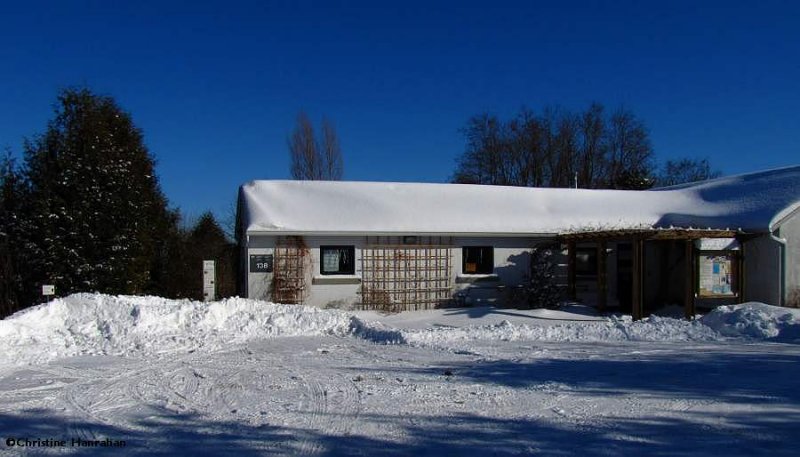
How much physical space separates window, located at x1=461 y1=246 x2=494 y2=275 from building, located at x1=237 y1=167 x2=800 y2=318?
37 millimetres

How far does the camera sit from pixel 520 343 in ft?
41.9

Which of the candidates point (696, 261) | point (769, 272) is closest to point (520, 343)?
point (696, 261)

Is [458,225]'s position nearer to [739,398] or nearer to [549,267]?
[549,267]

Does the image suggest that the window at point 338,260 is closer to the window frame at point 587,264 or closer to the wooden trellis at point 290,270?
the wooden trellis at point 290,270

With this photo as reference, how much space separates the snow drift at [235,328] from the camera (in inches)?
465

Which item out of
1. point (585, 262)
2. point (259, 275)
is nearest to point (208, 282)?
point (259, 275)

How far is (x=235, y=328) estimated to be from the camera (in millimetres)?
13602

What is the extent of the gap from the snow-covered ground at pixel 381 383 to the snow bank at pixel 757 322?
0.18ft

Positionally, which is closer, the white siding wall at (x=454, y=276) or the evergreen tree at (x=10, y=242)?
the evergreen tree at (x=10, y=242)

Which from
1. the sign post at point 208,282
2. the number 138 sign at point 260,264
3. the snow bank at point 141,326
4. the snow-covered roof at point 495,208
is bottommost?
the snow bank at point 141,326

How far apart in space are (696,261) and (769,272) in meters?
2.23

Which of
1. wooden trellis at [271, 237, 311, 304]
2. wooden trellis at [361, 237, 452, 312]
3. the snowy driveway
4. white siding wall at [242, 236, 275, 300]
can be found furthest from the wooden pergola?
white siding wall at [242, 236, 275, 300]

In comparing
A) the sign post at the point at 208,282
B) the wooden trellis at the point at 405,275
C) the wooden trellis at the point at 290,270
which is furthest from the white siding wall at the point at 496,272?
the sign post at the point at 208,282

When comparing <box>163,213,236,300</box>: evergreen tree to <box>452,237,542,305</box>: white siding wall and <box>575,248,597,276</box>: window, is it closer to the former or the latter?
<box>452,237,542,305</box>: white siding wall
